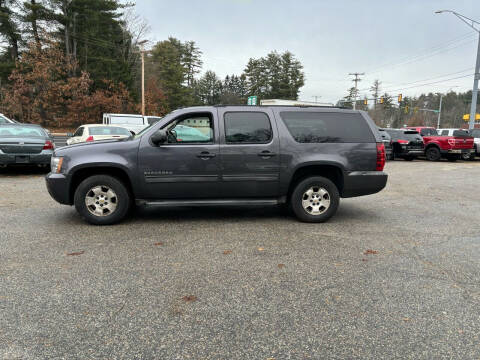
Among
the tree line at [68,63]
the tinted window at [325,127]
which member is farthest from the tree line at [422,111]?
the tinted window at [325,127]

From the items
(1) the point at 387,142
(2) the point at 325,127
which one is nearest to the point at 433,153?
(1) the point at 387,142

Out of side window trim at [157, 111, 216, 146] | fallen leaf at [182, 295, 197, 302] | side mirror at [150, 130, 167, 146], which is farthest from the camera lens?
side window trim at [157, 111, 216, 146]

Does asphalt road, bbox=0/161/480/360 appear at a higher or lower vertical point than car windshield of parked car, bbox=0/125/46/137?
lower

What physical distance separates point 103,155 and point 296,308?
12.3 feet

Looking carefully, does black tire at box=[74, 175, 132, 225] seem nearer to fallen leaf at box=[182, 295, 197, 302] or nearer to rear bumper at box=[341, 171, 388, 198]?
fallen leaf at box=[182, 295, 197, 302]

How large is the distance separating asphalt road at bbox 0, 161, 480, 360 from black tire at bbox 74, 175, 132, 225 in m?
0.20

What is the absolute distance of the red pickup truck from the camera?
58.0 feet

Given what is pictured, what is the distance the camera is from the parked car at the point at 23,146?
971cm

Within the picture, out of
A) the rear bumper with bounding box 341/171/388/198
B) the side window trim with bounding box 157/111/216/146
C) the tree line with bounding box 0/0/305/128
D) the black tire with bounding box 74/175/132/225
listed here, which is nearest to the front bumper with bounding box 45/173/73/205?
the black tire with bounding box 74/175/132/225

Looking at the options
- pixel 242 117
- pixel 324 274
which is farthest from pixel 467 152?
pixel 324 274

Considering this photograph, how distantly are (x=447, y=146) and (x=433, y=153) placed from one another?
0.81 meters

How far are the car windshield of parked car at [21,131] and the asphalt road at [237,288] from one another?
5.20m

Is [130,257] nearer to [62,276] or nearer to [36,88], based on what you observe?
[62,276]

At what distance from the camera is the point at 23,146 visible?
9.90 metres
